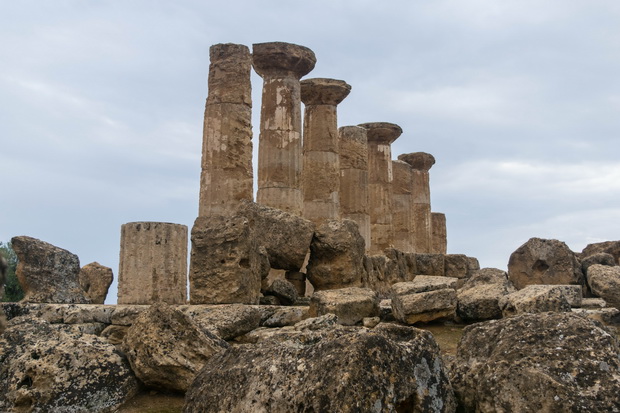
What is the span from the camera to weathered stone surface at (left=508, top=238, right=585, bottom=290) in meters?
14.4

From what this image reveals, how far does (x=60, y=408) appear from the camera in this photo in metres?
6.51

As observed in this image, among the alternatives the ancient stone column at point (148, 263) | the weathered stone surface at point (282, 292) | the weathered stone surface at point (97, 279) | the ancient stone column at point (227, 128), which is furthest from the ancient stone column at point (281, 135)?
the ancient stone column at point (148, 263)

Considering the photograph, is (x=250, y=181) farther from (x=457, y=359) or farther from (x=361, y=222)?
(x=457, y=359)

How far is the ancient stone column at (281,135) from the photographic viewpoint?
1778 centimetres

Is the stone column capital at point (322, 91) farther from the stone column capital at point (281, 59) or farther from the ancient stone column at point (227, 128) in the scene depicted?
the ancient stone column at point (227, 128)

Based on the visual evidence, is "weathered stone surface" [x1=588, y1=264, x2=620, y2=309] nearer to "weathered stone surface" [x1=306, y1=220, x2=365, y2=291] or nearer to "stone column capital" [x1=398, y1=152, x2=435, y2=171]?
"weathered stone surface" [x1=306, y1=220, x2=365, y2=291]

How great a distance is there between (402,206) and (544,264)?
12576 millimetres

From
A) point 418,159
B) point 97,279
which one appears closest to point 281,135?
point 97,279

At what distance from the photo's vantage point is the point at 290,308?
10312 millimetres

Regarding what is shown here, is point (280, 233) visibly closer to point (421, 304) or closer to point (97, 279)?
point (421, 304)

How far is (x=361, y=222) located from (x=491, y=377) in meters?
16.5

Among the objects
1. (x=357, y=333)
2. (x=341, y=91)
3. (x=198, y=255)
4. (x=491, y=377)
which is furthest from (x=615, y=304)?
(x=341, y=91)

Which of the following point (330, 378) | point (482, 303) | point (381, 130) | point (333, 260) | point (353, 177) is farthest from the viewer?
point (381, 130)

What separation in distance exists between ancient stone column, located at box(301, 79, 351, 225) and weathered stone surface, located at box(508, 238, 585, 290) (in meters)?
5.96
